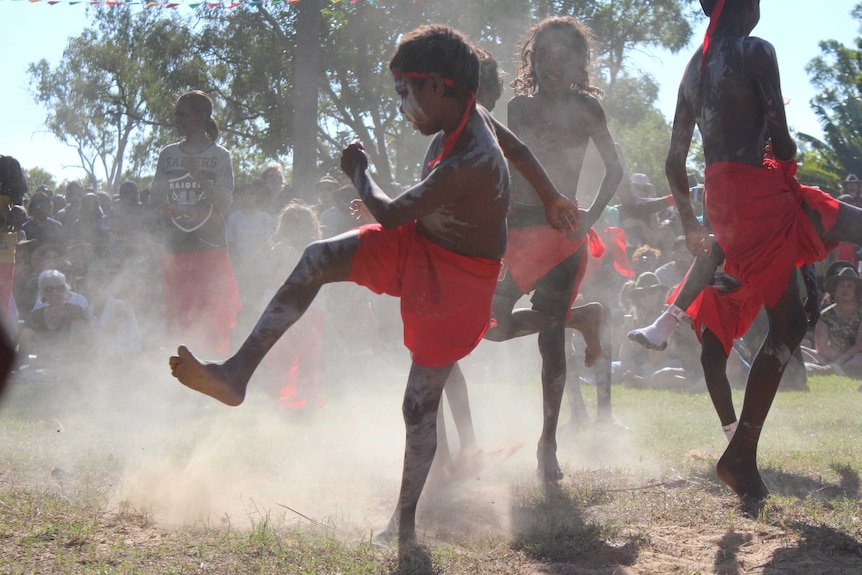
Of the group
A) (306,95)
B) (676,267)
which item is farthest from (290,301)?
(306,95)

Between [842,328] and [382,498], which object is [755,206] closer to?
[382,498]

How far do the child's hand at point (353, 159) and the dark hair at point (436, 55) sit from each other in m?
0.34

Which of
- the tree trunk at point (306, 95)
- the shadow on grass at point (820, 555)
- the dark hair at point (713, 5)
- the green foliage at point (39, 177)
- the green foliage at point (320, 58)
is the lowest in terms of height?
the shadow on grass at point (820, 555)

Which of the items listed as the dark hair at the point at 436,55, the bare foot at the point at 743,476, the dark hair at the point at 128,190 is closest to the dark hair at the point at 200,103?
the dark hair at the point at 436,55

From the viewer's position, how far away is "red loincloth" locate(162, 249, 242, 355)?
7137mm

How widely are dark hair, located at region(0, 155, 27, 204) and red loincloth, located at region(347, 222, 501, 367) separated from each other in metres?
4.48

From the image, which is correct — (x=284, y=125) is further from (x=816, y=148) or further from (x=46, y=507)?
(x=46, y=507)

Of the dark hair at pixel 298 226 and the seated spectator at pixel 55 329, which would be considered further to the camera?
the seated spectator at pixel 55 329

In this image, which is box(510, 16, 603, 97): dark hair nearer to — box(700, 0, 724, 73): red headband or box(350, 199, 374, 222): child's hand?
→ box(700, 0, 724, 73): red headband

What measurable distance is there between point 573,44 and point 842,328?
6518 millimetres

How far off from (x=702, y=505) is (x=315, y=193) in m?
8.04

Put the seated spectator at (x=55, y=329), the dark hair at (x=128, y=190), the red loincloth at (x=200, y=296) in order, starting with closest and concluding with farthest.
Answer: the red loincloth at (x=200, y=296) < the seated spectator at (x=55, y=329) < the dark hair at (x=128, y=190)

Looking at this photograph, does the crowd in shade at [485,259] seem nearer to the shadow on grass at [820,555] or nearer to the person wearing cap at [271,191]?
the shadow on grass at [820,555]

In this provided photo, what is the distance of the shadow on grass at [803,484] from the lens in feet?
14.1
